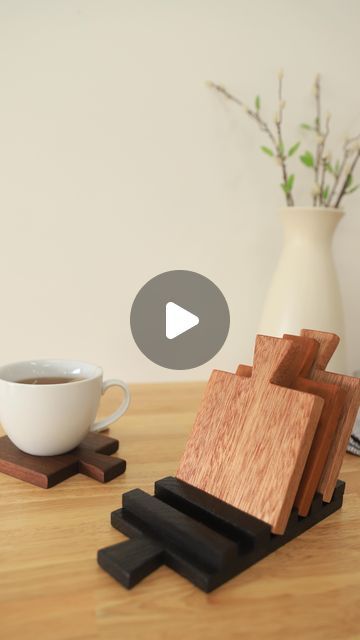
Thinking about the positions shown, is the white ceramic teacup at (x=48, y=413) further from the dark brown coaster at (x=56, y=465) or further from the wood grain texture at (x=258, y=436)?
the wood grain texture at (x=258, y=436)

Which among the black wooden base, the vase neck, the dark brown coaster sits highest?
the vase neck

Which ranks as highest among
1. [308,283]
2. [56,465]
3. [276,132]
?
[276,132]

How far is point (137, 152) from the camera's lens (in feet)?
2.99

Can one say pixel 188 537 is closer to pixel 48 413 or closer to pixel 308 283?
pixel 48 413

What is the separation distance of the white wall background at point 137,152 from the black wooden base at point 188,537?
56cm

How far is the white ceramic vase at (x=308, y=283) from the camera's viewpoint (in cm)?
77

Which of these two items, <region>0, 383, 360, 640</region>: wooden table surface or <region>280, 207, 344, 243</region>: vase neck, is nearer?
<region>0, 383, 360, 640</region>: wooden table surface

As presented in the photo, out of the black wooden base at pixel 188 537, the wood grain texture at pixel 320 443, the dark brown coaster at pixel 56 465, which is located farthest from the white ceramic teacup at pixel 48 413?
the wood grain texture at pixel 320 443

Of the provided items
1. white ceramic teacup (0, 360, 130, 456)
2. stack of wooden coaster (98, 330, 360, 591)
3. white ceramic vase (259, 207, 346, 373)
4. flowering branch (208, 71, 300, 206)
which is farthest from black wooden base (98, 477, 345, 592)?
flowering branch (208, 71, 300, 206)

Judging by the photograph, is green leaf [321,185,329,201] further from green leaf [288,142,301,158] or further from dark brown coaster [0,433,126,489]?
dark brown coaster [0,433,126,489]
